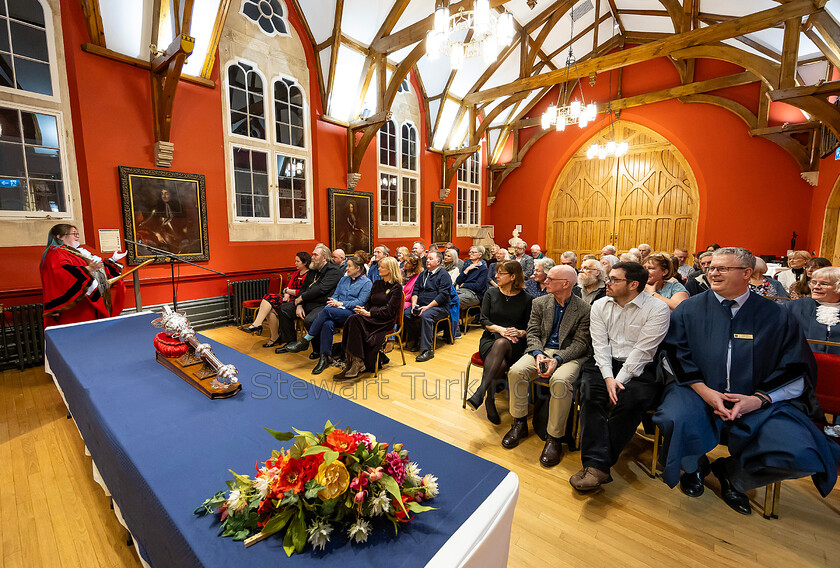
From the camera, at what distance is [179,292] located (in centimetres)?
509

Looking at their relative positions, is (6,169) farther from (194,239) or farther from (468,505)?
(468,505)

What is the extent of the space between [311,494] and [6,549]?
200 centimetres

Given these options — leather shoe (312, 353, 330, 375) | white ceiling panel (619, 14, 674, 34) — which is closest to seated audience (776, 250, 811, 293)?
leather shoe (312, 353, 330, 375)

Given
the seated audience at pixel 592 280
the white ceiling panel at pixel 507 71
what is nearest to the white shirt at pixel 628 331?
the seated audience at pixel 592 280

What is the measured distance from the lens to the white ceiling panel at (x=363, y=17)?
6047 mm

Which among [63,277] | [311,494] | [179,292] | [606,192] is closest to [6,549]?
[311,494]

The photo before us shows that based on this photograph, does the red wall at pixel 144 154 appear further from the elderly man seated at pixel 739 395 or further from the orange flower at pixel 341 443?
the elderly man seated at pixel 739 395

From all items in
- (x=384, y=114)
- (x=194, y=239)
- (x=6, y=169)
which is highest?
(x=384, y=114)

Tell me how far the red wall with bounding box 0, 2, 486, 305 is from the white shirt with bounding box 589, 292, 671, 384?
5.14 m

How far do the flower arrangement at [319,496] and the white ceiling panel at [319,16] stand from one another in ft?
22.9

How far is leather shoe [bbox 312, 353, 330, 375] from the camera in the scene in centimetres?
394

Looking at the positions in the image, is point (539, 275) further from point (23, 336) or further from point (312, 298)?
point (23, 336)

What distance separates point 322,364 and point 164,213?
119 inches

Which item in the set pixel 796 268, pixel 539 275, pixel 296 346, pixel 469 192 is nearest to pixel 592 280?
pixel 539 275
